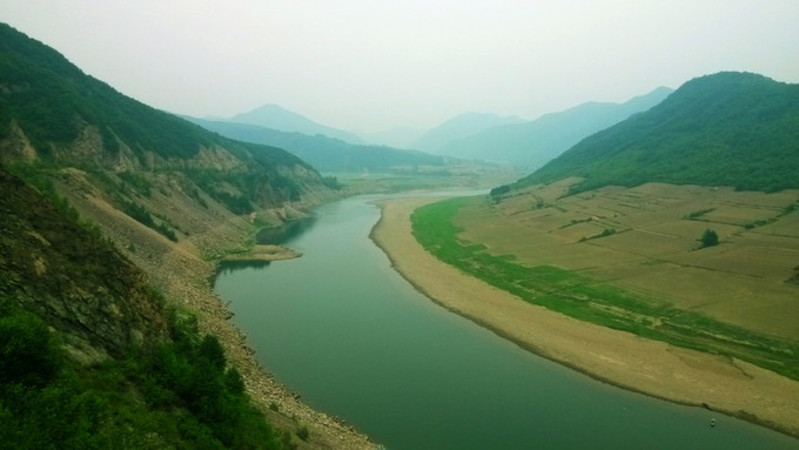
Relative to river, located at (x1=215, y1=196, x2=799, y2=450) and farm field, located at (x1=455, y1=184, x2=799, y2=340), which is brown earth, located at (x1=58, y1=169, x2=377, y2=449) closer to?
river, located at (x1=215, y1=196, x2=799, y2=450)

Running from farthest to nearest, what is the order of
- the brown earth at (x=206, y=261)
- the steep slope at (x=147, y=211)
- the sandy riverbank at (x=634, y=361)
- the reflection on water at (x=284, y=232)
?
1. the reflection on water at (x=284, y=232)
2. the sandy riverbank at (x=634, y=361)
3. the brown earth at (x=206, y=261)
4. the steep slope at (x=147, y=211)

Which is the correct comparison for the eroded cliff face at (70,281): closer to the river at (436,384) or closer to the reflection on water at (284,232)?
Answer: the river at (436,384)

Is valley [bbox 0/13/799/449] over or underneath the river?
over

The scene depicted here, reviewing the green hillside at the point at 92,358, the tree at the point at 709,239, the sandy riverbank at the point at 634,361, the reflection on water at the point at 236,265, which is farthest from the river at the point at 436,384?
the tree at the point at 709,239

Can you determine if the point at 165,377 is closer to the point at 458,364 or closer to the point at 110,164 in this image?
the point at 458,364

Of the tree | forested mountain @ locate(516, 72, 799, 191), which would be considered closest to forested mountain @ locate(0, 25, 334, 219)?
the tree

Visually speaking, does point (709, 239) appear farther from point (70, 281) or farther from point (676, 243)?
point (70, 281)
